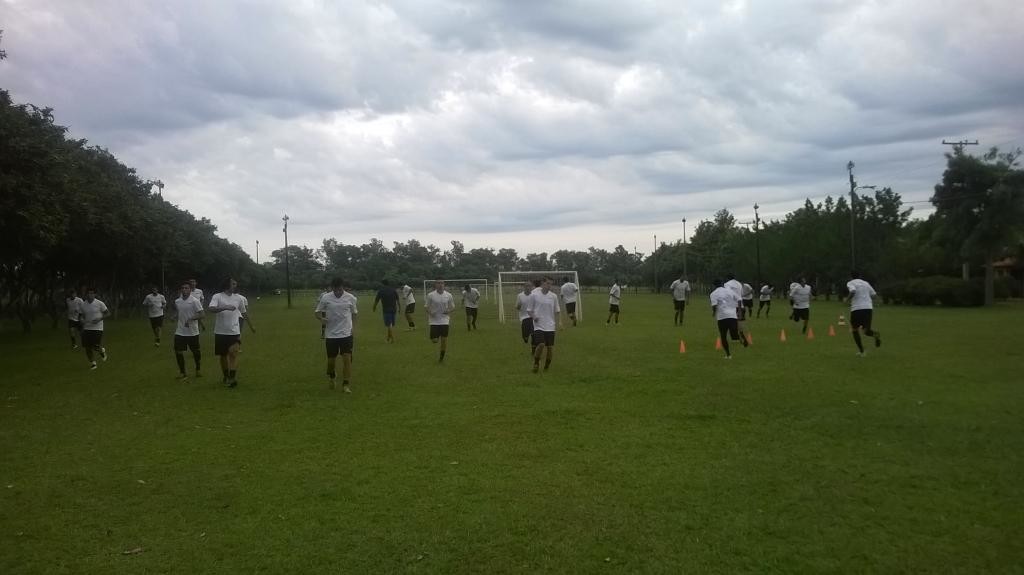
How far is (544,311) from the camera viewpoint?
13.0 m

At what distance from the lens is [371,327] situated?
28609 millimetres

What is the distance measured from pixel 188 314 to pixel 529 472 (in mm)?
8594

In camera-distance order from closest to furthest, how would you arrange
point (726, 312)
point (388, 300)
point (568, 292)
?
point (726, 312), point (388, 300), point (568, 292)

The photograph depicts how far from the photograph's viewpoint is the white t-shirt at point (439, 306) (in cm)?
1459

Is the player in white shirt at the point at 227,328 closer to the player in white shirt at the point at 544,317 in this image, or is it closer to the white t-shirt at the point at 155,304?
the player in white shirt at the point at 544,317

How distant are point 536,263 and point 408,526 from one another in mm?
130689

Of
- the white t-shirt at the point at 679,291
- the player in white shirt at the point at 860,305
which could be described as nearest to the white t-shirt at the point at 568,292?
the white t-shirt at the point at 679,291

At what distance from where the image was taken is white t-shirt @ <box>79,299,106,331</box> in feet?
52.2

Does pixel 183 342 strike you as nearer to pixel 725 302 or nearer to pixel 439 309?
pixel 439 309

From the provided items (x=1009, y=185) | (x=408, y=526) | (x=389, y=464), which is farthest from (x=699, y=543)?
(x=1009, y=185)

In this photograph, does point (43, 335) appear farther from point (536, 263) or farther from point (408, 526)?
point (536, 263)

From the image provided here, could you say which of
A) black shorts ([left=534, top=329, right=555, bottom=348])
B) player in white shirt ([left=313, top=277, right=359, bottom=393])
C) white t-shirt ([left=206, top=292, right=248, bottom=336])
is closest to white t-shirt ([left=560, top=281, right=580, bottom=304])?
black shorts ([left=534, top=329, right=555, bottom=348])

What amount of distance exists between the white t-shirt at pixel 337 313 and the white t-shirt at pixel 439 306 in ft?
10.5

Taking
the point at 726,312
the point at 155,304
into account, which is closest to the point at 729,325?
the point at 726,312
